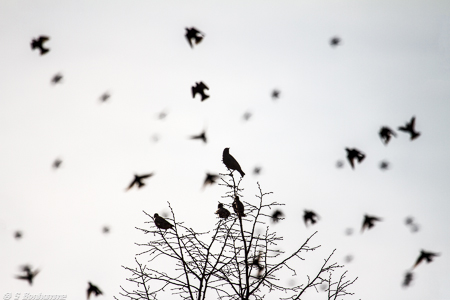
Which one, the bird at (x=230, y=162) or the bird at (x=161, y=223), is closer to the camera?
the bird at (x=161, y=223)

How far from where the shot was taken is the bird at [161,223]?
13.4 ft

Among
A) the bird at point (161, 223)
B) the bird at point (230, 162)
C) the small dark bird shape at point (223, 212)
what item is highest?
the bird at point (230, 162)

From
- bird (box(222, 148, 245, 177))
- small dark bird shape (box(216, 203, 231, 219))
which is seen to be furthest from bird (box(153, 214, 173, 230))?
bird (box(222, 148, 245, 177))

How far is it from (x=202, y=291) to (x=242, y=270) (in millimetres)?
625

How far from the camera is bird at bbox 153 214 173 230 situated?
13.4ft

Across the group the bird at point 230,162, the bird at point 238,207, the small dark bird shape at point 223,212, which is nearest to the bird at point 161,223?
the small dark bird shape at point 223,212

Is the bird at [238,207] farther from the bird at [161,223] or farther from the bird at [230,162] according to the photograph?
the bird at [161,223]

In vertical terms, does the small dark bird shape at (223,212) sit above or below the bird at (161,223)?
above

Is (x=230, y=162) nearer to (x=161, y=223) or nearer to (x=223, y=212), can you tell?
(x=223, y=212)

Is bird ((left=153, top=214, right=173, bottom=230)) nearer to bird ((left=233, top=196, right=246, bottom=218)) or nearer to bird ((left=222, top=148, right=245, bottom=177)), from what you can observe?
bird ((left=233, top=196, right=246, bottom=218))

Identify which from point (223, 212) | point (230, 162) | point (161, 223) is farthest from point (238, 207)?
point (161, 223)

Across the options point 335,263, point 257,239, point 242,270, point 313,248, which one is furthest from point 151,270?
point 335,263

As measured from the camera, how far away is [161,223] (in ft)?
13.5

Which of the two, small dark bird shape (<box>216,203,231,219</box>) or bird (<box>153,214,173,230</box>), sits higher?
small dark bird shape (<box>216,203,231,219</box>)
